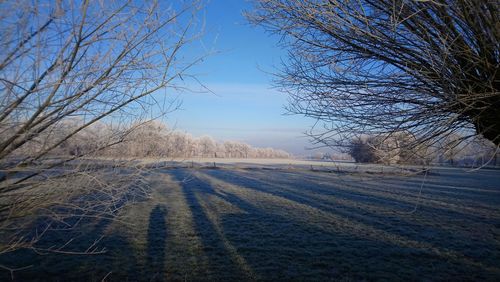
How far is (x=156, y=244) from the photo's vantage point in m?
9.32

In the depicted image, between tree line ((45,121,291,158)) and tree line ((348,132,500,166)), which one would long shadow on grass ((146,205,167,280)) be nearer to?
tree line ((45,121,291,158))

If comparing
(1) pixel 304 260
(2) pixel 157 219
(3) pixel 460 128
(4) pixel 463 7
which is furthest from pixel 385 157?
(2) pixel 157 219

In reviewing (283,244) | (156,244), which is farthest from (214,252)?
(283,244)

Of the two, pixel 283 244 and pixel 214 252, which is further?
pixel 283 244

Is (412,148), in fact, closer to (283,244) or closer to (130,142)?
(130,142)

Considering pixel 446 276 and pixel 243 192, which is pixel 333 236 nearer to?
pixel 446 276

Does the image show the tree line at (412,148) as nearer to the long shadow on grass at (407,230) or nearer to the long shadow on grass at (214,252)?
the long shadow on grass at (214,252)

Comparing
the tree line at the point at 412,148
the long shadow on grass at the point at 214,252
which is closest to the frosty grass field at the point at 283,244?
the long shadow on grass at the point at 214,252

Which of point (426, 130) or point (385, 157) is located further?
point (385, 157)

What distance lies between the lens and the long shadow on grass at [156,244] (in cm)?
741

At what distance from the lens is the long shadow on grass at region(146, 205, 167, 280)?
7415mm

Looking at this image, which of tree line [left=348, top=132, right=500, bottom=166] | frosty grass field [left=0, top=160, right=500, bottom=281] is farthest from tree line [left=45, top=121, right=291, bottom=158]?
tree line [left=348, top=132, right=500, bottom=166]

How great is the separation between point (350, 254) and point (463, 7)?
6.66 metres

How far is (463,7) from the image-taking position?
3.90 meters
